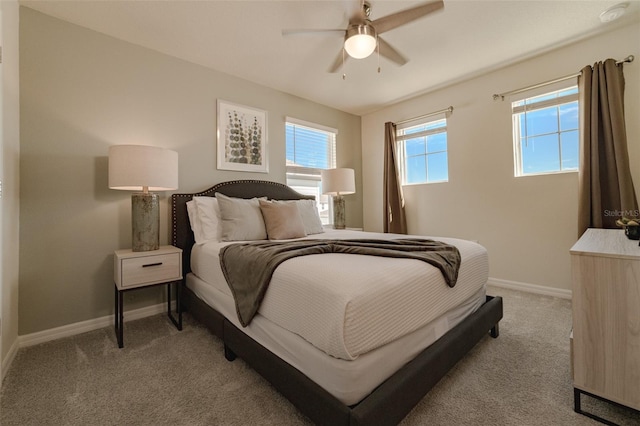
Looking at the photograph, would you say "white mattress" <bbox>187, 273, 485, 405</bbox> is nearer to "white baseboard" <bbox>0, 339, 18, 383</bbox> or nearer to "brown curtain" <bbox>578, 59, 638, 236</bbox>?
"white baseboard" <bbox>0, 339, 18, 383</bbox>

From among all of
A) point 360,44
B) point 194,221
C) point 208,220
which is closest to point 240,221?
point 208,220

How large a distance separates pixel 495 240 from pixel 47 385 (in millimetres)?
4122

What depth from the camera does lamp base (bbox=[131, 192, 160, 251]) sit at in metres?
2.21

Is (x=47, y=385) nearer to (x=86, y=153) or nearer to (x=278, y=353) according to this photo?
(x=278, y=353)

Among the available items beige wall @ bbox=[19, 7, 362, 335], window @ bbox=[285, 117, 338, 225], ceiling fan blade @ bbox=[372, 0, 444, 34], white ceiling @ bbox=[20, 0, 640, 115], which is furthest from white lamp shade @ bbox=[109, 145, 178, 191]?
ceiling fan blade @ bbox=[372, 0, 444, 34]

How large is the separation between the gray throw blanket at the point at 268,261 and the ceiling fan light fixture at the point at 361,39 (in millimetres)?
1456

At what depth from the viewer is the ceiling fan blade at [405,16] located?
1750 millimetres

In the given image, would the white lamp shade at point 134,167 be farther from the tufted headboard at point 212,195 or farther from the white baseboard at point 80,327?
the white baseboard at point 80,327

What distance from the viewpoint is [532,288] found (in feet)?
9.77

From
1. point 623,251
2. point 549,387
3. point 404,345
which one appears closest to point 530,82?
point 623,251

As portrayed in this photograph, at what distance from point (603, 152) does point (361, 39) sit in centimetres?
252

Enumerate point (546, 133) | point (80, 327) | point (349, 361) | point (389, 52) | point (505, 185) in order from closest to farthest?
point (349, 361) → point (80, 327) → point (389, 52) → point (546, 133) → point (505, 185)

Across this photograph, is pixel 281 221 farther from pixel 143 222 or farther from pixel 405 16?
pixel 405 16

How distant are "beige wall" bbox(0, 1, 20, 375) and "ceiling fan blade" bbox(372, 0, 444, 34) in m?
Answer: 2.37
